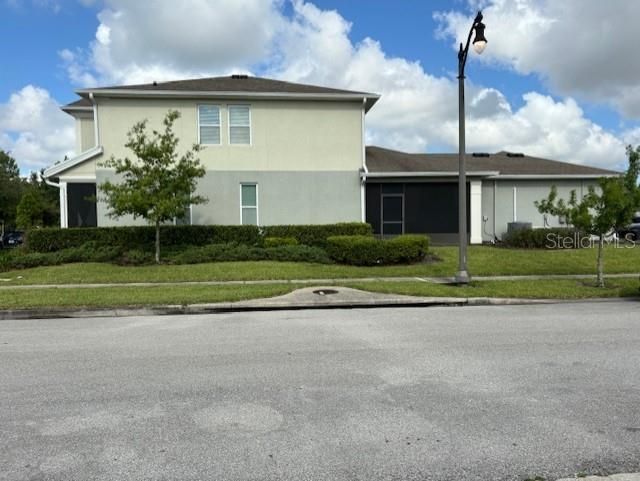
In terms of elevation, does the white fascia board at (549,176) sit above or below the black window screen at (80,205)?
above

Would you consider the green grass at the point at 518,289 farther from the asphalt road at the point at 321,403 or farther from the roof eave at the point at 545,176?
the roof eave at the point at 545,176

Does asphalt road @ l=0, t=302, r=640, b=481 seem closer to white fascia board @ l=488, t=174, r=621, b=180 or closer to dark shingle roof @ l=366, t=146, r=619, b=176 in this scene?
dark shingle roof @ l=366, t=146, r=619, b=176

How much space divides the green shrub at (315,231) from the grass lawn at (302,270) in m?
2.96

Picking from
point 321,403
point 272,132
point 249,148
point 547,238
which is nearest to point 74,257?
point 249,148

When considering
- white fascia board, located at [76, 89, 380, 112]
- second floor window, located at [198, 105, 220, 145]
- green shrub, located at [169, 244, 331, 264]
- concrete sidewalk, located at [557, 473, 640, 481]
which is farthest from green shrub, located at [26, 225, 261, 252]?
concrete sidewalk, located at [557, 473, 640, 481]

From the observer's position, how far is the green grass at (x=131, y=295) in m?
10.7

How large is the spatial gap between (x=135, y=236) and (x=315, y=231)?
6.87 meters

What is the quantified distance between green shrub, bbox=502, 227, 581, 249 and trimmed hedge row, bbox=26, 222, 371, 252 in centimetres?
648

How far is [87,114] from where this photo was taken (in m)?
24.1

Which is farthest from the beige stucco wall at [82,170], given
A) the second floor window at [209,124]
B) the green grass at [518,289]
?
the green grass at [518,289]

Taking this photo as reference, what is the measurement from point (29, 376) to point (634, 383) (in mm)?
6774

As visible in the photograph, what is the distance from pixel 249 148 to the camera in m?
20.6

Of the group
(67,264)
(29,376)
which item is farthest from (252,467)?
(67,264)

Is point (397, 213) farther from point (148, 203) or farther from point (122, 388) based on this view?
point (122, 388)
